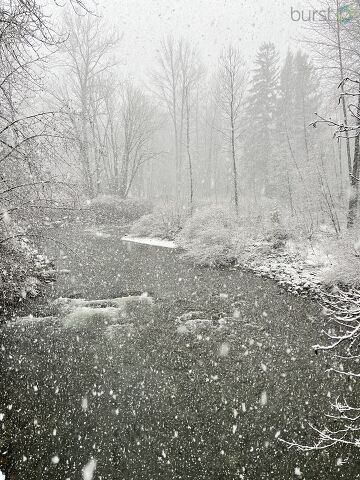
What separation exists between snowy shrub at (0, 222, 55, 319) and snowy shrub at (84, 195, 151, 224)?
13.6 m

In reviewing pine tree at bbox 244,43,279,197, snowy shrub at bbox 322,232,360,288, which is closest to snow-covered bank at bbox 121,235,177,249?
snowy shrub at bbox 322,232,360,288

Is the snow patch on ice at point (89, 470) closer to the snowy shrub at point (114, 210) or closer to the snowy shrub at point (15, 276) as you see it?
the snowy shrub at point (15, 276)

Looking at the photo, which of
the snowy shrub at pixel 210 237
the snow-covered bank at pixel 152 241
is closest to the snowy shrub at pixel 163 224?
the snow-covered bank at pixel 152 241

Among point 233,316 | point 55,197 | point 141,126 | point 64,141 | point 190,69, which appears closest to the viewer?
point 64,141

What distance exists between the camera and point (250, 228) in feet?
49.7

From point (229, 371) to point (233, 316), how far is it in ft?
7.69

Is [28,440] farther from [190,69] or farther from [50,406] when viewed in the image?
[190,69]

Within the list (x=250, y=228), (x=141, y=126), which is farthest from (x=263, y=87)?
(x=250, y=228)

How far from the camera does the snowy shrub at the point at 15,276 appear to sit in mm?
Result: 6855

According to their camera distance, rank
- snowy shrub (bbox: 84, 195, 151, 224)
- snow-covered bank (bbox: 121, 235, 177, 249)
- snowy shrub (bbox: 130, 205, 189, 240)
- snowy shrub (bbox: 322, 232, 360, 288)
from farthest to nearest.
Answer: snowy shrub (bbox: 84, 195, 151, 224), snowy shrub (bbox: 130, 205, 189, 240), snow-covered bank (bbox: 121, 235, 177, 249), snowy shrub (bbox: 322, 232, 360, 288)

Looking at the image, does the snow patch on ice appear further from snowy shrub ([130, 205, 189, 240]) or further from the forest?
snowy shrub ([130, 205, 189, 240])

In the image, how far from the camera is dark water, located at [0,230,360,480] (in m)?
4.09

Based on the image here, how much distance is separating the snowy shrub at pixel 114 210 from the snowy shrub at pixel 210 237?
869 centimetres

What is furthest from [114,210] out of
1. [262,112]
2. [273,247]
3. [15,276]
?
[262,112]
